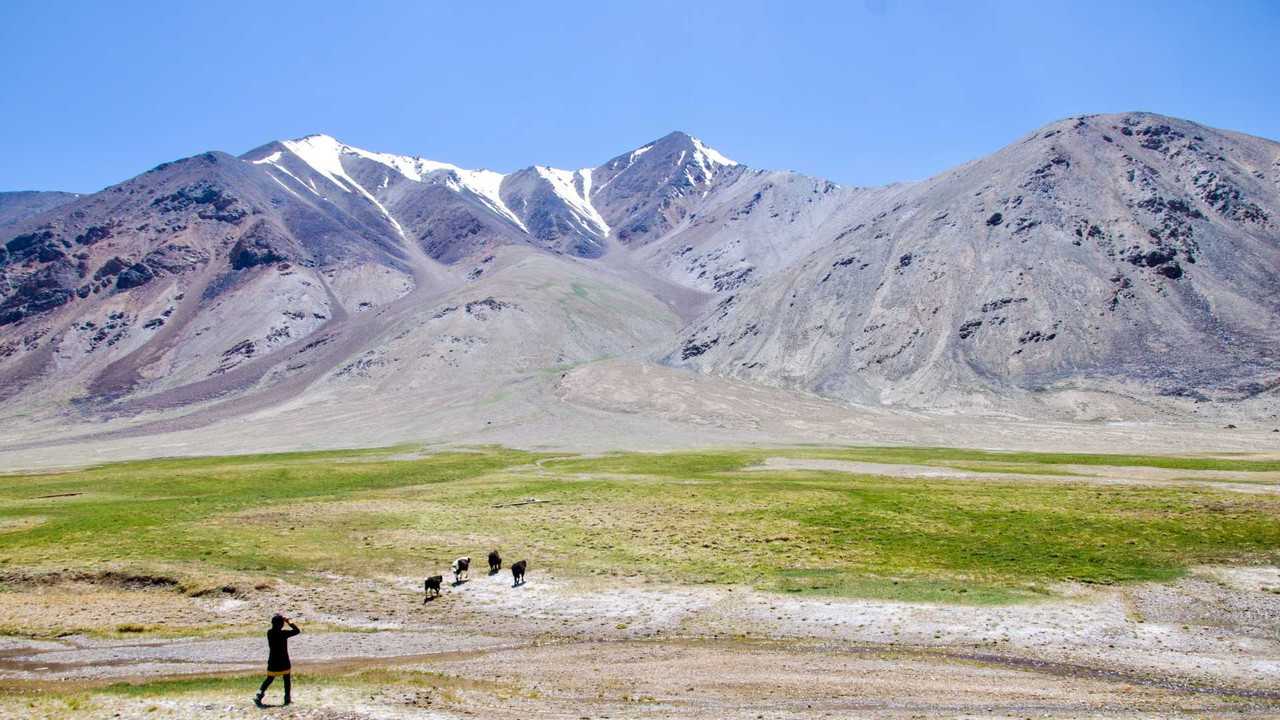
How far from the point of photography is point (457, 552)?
39.5m

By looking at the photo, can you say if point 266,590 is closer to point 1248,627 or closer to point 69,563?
point 69,563

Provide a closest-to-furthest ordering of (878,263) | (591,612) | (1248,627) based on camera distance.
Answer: (1248,627) → (591,612) → (878,263)

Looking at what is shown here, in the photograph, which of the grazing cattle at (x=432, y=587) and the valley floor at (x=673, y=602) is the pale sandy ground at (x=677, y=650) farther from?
the grazing cattle at (x=432, y=587)

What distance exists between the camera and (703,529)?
140ft

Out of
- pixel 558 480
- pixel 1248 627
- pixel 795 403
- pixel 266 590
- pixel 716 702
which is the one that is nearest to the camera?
pixel 716 702

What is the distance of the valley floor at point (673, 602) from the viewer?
65.0ft

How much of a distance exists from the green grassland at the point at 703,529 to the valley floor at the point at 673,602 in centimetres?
28

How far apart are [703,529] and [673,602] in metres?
13.1

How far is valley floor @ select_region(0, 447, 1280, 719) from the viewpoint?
19.8 m

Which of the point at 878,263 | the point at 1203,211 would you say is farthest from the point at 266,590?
the point at 1203,211

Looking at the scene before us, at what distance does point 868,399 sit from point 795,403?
13.9 metres

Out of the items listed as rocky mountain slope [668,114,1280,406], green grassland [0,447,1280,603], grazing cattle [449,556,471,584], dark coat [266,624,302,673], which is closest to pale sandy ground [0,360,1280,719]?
dark coat [266,624,302,673]

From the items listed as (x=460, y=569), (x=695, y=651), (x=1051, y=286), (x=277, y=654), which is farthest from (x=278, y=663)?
(x=1051, y=286)

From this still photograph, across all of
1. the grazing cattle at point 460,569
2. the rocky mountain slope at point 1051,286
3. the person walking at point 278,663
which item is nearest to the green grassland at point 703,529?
the grazing cattle at point 460,569
